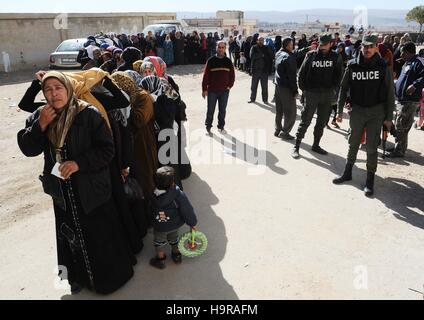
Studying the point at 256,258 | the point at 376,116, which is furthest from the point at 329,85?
the point at 256,258

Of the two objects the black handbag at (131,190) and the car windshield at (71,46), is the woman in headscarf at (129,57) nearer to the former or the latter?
the black handbag at (131,190)

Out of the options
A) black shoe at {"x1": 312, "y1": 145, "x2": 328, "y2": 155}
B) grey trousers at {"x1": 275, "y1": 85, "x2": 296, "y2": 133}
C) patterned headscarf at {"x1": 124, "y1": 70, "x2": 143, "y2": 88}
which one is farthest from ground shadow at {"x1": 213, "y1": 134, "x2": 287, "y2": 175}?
patterned headscarf at {"x1": 124, "y1": 70, "x2": 143, "y2": 88}

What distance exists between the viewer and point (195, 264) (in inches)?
148

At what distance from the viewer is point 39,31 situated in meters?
19.1

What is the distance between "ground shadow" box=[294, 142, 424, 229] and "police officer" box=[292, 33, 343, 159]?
2.19 feet

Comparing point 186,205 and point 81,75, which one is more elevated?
Answer: point 81,75

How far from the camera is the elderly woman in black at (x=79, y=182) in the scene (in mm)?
2832

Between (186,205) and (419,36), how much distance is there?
3948cm

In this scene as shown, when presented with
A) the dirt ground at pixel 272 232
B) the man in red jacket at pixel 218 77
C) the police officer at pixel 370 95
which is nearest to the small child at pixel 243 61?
the man in red jacket at pixel 218 77

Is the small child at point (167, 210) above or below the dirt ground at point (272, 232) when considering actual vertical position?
above

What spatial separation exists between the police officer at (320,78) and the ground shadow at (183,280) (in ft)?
9.65

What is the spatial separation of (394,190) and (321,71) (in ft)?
6.79

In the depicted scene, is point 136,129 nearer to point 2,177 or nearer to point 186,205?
point 186,205
